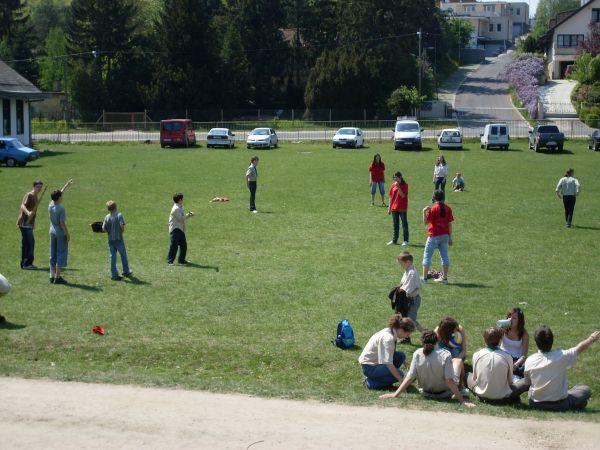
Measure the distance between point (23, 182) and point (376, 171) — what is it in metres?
15.0

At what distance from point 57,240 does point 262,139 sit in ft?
125

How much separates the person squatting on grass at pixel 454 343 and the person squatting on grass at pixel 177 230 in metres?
7.92

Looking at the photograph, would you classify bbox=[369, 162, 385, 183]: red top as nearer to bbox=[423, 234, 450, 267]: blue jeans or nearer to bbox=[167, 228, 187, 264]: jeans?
bbox=[167, 228, 187, 264]: jeans

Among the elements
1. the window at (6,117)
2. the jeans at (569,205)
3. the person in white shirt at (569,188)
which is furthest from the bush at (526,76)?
the person in white shirt at (569,188)

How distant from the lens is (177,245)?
704 inches

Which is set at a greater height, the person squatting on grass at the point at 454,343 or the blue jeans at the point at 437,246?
the blue jeans at the point at 437,246

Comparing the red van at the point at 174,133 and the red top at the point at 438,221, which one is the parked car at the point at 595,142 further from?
the red top at the point at 438,221

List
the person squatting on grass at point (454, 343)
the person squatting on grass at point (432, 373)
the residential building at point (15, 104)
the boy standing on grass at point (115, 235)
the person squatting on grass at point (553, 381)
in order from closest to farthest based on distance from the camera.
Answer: the person squatting on grass at point (553, 381) < the person squatting on grass at point (432, 373) < the person squatting on grass at point (454, 343) < the boy standing on grass at point (115, 235) < the residential building at point (15, 104)

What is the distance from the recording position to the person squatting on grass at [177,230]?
1747 cm

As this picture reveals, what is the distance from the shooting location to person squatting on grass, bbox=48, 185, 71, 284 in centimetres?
1580

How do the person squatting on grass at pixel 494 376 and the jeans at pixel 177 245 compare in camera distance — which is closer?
the person squatting on grass at pixel 494 376

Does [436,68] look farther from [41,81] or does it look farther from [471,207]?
[471,207]

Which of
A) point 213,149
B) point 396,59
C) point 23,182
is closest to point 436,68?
point 396,59

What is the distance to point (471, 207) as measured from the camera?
90.4 feet
